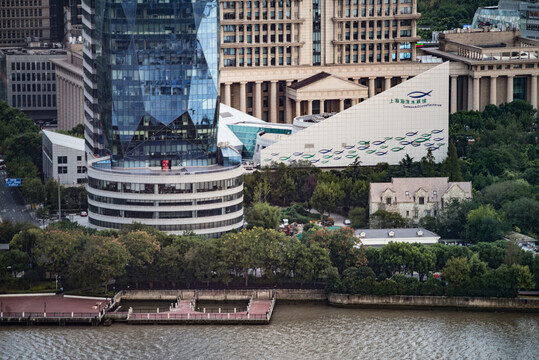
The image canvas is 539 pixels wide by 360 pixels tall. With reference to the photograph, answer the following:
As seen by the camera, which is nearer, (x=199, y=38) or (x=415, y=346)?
(x=415, y=346)

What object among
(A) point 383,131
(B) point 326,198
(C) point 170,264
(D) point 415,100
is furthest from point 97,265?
(D) point 415,100

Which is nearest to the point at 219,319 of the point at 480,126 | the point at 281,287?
the point at 281,287

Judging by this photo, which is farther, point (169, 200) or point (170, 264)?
point (169, 200)

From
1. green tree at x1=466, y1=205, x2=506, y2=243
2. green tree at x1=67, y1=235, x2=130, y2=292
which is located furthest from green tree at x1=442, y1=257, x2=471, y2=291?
green tree at x1=67, y1=235, x2=130, y2=292

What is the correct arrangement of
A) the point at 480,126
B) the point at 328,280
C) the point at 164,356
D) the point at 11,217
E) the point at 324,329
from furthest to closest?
the point at 480,126 < the point at 11,217 < the point at 328,280 < the point at 324,329 < the point at 164,356

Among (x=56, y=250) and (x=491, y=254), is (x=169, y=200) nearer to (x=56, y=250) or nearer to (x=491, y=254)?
(x=56, y=250)

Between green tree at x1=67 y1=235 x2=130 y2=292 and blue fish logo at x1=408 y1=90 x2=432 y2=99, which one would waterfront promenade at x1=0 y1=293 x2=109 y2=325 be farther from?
blue fish logo at x1=408 y1=90 x2=432 y2=99

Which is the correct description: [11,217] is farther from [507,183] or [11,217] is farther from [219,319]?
[507,183]
